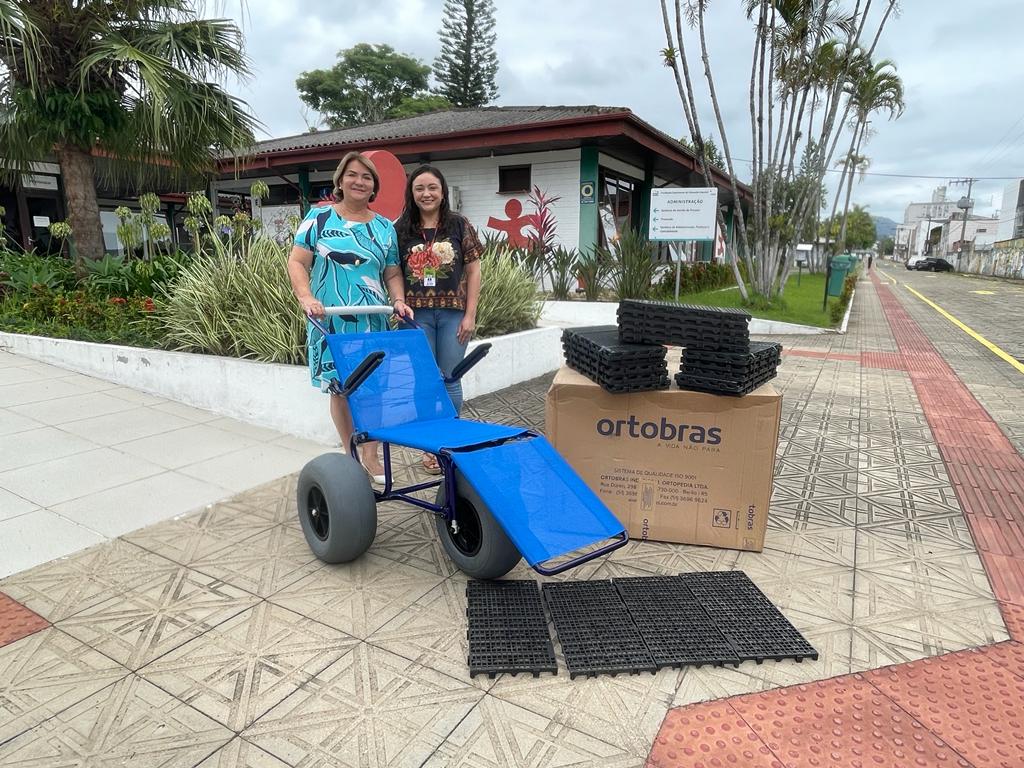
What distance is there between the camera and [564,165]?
12.4 metres

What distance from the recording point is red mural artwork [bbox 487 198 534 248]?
42.5ft

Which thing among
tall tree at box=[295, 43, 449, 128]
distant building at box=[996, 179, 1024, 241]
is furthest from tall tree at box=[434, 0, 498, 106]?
distant building at box=[996, 179, 1024, 241]

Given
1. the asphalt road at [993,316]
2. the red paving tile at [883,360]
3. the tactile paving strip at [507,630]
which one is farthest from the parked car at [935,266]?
the tactile paving strip at [507,630]

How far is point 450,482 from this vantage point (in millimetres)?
2527

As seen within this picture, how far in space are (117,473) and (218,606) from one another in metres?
1.89

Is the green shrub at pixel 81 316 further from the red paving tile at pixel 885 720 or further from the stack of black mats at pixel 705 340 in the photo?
the red paving tile at pixel 885 720

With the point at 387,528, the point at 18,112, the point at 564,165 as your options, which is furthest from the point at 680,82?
the point at 387,528

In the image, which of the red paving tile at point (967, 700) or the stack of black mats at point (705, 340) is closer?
the red paving tile at point (967, 700)

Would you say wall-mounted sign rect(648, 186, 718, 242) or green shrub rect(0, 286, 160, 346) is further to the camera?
wall-mounted sign rect(648, 186, 718, 242)

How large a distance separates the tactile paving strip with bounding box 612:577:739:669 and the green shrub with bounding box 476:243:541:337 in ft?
13.0

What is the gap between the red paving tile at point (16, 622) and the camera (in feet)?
7.35

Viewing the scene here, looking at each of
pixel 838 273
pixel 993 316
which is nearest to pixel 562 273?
pixel 838 273

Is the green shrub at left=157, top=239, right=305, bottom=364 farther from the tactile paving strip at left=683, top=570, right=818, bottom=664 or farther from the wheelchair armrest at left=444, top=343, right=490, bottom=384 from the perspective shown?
the tactile paving strip at left=683, top=570, right=818, bottom=664

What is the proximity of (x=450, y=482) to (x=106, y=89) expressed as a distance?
24.8ft
